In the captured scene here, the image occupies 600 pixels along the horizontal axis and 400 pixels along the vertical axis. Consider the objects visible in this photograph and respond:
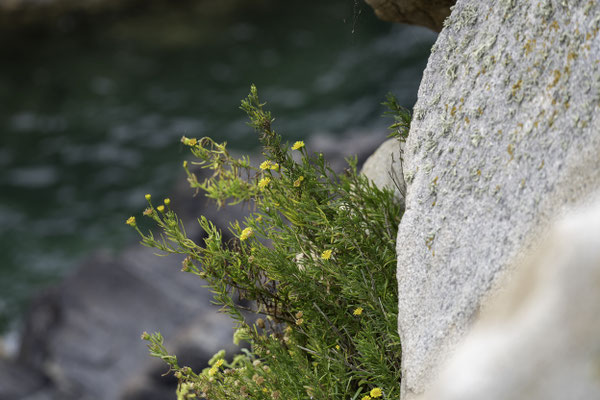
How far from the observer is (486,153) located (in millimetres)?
1938

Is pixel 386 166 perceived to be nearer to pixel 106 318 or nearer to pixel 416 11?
pixel 416 11

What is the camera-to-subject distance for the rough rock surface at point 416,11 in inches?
134

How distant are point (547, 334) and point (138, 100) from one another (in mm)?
11951

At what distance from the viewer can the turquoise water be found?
1057 centimetres

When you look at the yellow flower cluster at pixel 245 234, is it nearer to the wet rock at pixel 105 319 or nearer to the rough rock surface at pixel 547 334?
the rough rock surface at pixel 547 334

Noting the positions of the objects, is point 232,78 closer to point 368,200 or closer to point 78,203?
point 78,203

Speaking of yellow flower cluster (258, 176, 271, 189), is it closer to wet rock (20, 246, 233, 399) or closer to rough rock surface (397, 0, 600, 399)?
rough rock surface (397, 0, 600, 399)

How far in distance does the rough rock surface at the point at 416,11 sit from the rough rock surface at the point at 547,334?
2055 mm

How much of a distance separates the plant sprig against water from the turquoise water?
7689 mm

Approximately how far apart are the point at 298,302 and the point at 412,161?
0.70 metres

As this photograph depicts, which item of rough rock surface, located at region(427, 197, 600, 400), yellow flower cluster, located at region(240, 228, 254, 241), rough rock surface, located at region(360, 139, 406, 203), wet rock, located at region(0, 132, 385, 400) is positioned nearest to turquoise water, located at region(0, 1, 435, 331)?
wet rock, located at region(0, 132, 385, 400)

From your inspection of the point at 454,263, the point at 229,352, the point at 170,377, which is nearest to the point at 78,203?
the point at 170,377

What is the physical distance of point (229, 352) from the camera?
4977mm

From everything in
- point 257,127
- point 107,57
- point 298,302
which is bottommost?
point 298,302
